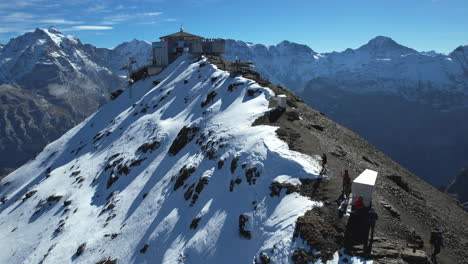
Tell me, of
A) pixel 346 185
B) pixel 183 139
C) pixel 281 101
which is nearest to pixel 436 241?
pixel 346 185

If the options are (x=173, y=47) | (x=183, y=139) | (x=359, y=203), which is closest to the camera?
(x=359, y=203)

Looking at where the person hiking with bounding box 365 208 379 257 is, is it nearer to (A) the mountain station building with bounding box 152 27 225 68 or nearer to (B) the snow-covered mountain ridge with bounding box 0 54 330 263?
(B) the snow-covered mountain ridge with bounding box 0 54 330 263

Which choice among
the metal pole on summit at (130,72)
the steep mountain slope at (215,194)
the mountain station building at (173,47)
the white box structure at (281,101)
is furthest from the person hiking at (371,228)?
the mountain station building at (173,47)

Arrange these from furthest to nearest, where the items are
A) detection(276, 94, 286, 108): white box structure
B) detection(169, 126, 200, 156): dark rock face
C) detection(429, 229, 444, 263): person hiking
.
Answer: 1. detection(169, 126, 200, 156): dark rock face
2. detection(276, 94, 286, 108): white box structure
3. detection(429, 229, 444, 263): person hiking

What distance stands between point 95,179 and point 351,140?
31865 mm

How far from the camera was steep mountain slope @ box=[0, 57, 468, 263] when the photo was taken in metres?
16.4

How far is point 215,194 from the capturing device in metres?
22.8

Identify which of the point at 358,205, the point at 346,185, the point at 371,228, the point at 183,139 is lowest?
the point at 183,139

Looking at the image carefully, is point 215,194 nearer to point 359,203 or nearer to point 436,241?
point 359,203

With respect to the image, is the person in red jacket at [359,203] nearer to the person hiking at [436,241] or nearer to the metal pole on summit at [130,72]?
the person hiking at [436,241]

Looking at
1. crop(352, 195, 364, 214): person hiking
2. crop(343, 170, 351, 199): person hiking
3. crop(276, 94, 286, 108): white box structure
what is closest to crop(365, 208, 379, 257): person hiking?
crop(352, 195, 364, 214): person hiking

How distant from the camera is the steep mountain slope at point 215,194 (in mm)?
16422

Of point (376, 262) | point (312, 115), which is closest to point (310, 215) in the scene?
point (376, 262)

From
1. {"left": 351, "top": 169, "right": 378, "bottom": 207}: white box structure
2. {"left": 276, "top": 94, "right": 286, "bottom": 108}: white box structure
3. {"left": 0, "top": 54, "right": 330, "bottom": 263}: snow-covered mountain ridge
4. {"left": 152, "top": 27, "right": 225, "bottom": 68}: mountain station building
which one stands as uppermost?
{"left": 152, "top": 27, "right": 225, "bottom": 68}: mountain station building
